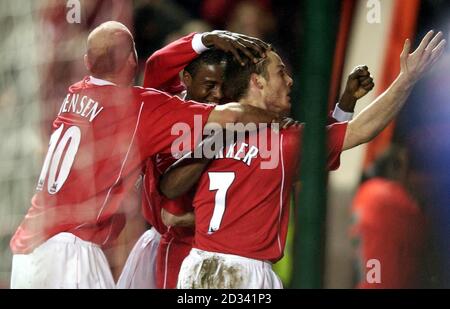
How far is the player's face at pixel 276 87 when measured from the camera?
3480mm

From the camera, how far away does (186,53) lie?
12.2 ft

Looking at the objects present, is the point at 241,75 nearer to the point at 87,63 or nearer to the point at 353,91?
the point at 353,91

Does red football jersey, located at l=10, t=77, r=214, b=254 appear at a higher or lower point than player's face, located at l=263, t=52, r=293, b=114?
lower

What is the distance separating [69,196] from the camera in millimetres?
3527

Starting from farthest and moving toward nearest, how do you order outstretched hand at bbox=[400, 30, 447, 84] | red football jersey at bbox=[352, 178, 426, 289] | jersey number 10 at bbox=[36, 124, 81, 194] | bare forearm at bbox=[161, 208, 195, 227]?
red football jersey at bbox=[352, 178, 426, 289] < bare forearm at bbox=[161, 208, 195, 227] < jersey number 10 at bbox=[36, 124, 81, 194] < outstretched hand at bbox=[400, 30, 447, 84]

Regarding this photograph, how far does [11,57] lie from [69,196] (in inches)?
26.5

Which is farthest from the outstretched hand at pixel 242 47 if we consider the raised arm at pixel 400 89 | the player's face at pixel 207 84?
the raised arm at pixel 400 89

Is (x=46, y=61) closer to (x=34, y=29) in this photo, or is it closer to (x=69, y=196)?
(x=34, y=29)

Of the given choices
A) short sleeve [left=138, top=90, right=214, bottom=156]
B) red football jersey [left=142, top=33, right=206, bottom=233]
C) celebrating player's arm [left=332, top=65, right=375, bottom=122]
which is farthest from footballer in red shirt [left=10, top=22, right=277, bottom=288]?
celebrating player's arm [left=332, top=65, right=375, bottom=122]

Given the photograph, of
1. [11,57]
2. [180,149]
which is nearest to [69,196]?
[180,149]

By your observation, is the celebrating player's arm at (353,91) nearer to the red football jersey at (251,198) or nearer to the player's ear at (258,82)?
the red football jersey at (251,198)

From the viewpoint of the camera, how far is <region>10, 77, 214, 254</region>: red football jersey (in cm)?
347

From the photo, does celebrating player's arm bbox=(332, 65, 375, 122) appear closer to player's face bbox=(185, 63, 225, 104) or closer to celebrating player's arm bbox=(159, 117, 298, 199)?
celebrating player's arm bbox=(159, 117, 298, 199)

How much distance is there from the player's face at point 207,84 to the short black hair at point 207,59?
0.01 m
